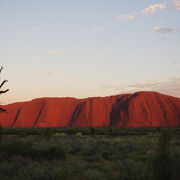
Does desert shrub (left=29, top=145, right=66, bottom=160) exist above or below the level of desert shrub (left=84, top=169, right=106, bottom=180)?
below

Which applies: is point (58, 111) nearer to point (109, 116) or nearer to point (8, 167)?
point (109, 116)

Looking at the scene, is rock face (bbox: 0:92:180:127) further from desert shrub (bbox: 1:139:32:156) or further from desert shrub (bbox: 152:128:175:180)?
desert shrub (bbox: 152:128:175:180)

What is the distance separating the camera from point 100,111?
92000 millimetres

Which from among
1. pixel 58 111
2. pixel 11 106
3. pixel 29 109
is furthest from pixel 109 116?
pixel 11 106

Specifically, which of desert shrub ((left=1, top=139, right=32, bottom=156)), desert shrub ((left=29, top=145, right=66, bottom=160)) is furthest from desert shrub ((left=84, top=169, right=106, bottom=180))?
desert shrub ((left=1, top=139, right=32, bottom=156))

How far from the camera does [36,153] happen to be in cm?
1171

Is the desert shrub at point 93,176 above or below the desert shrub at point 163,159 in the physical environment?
below

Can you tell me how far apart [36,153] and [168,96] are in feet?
289

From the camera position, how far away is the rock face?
8200 centimetres

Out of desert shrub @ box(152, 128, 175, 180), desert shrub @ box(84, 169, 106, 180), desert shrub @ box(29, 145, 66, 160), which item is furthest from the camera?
desert shrub @ box(29, 145, 66, 160)

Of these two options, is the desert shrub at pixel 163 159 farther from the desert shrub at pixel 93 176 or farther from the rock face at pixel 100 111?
the rock face at pixel 100 111

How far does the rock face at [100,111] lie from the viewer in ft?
269

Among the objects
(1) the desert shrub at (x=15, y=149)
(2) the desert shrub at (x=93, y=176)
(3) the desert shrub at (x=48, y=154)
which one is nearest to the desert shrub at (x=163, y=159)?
(2) the desert shrub at (x=93, y=176)

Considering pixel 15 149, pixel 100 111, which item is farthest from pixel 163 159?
pixel 100 111
